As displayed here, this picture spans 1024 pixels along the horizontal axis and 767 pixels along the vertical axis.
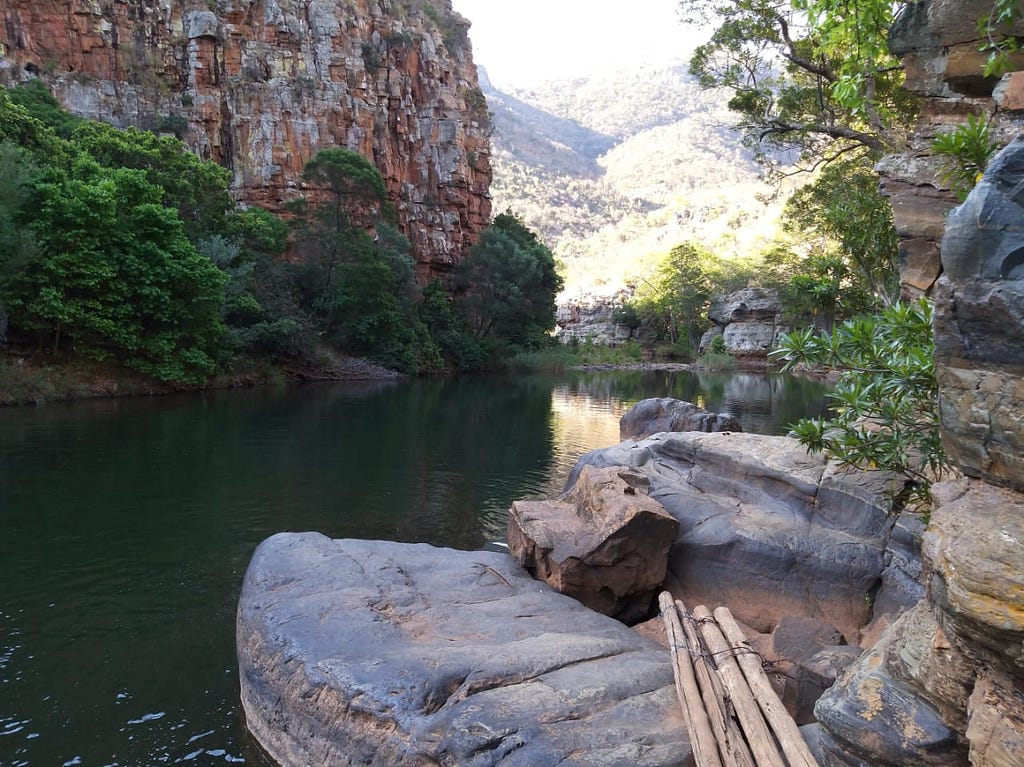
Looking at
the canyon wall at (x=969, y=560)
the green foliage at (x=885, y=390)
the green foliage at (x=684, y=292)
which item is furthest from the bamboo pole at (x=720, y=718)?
the green foliage at (x=684, y=292)

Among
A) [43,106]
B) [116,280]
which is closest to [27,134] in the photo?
[116,280]

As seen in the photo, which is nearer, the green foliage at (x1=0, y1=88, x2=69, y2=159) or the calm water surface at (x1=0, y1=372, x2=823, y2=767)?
the calm water surface at (x1=0, y1=372, x2=823, y2=767)

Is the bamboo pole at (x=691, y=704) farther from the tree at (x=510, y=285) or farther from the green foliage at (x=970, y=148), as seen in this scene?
the tree at (x=510, y=285)

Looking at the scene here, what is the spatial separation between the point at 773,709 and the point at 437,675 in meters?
2.35

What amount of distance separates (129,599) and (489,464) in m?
9.89

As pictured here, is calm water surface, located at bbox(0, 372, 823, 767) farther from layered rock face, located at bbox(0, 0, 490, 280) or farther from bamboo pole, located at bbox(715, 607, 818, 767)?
layered rock face, located at bbox(0, 0, 490, 280)

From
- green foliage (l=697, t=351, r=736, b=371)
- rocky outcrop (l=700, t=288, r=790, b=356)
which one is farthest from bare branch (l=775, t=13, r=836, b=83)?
rocky outcrop (l=700, t=288, r=790, b=356)

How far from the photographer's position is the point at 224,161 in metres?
47.7

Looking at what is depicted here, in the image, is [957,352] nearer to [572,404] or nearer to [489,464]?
[489,464]

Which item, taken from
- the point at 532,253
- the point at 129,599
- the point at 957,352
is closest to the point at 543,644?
the point at 957,352

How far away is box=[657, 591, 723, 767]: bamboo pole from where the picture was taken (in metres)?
4.36

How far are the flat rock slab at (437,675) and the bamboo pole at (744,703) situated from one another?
40 centimetres

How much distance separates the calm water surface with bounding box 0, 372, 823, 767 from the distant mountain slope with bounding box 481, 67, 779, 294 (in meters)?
65.3

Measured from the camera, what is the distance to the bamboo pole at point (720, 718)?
14.4 feet
